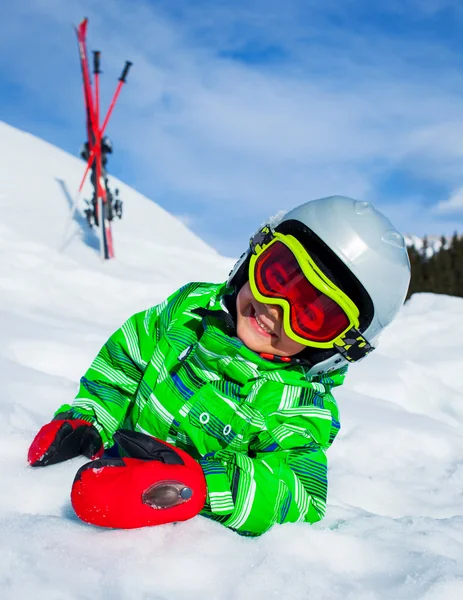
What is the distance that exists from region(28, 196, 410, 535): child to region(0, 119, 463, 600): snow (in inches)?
5.6

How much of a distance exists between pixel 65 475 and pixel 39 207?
9.19 m

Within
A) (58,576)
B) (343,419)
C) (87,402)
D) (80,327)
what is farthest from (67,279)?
(58,576)

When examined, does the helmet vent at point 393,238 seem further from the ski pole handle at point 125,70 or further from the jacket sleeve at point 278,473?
the ski pole handle at point 125,70

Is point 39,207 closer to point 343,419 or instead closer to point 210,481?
point 343,419

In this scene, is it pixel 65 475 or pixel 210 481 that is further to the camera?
pixel 65 475

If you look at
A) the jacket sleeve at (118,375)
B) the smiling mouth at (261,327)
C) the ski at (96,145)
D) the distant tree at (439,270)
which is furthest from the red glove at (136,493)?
the distant tree at (439,270)

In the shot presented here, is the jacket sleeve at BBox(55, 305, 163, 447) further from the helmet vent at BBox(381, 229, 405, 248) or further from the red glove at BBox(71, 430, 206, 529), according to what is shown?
the helmet vent at BBox(381, 229, 405, 248)

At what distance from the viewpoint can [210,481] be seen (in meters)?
1.48

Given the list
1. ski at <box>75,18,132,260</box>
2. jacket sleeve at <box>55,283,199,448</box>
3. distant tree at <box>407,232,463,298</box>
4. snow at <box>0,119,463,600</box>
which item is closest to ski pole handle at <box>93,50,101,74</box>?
ski at <box>75,18,132,260</box>

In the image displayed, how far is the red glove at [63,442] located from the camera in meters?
1.78

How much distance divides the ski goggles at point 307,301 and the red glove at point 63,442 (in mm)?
751

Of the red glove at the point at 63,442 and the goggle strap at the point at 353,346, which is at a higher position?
the goggle strap at the point at 353,346

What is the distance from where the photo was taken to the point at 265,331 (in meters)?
1.81

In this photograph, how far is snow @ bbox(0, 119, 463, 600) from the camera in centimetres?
121
